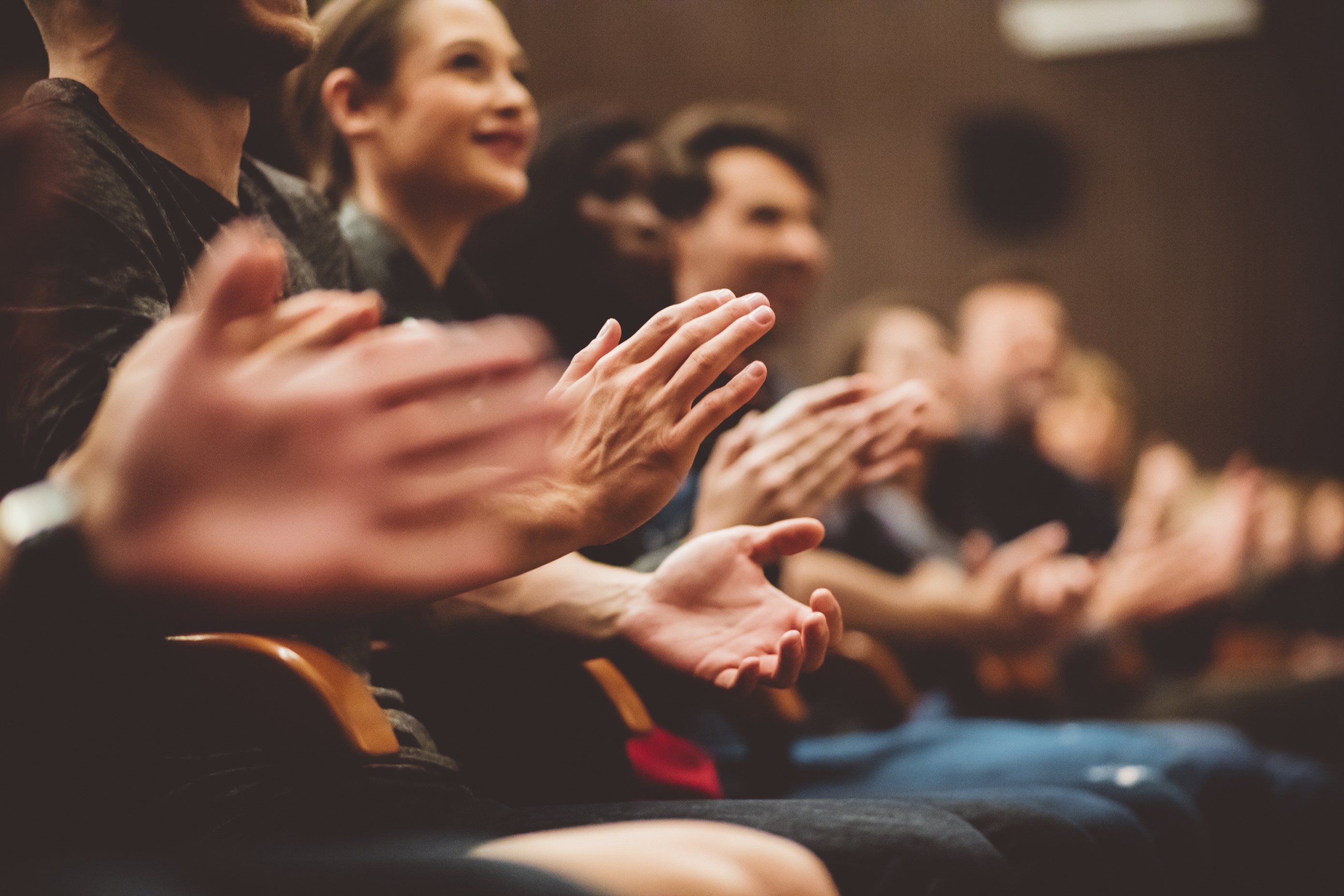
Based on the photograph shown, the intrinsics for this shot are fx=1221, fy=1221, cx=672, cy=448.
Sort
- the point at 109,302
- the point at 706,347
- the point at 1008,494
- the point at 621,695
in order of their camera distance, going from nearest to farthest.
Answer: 1. the point at 109,302
2. the point at 706,347
3. the point at 621,695
4. the point at 1008,494

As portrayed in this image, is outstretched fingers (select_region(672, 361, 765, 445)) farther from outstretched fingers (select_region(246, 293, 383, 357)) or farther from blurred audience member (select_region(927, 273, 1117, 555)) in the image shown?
blurred audience member (select_region(927, 273, 1117, 555))

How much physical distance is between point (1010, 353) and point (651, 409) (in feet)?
7.86

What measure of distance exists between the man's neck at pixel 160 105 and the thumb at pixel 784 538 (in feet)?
1.70

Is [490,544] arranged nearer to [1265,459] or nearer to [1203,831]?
[1203,831]

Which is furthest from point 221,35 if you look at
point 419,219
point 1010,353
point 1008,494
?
point 1010,353

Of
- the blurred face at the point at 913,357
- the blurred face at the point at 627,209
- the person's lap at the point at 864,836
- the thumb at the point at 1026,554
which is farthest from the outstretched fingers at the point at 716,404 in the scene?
the blurred face at the point at 913,357

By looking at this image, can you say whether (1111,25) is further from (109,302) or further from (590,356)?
(109,302)

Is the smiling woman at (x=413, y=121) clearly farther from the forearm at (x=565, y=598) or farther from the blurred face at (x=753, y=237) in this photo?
the blurred face at (x=753, y=237)

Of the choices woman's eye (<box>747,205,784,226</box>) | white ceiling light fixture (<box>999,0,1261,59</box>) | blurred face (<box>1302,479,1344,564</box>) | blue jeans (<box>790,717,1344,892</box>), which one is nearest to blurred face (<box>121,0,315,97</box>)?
blue jeans (<box>790,717,1344,892</box>)

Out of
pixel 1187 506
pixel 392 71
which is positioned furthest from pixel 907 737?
pixel 1187 506

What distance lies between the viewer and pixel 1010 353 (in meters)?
3.11

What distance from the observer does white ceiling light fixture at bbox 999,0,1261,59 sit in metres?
4.93

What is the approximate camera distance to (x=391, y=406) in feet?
1.77

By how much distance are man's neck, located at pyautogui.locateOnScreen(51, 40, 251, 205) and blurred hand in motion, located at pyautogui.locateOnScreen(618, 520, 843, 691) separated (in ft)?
1.63
